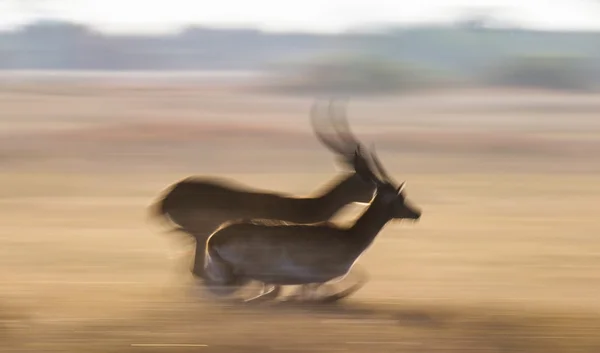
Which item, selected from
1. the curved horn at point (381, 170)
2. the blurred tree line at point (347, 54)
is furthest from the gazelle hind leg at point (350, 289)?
the blurred tree line at point (347, 54)

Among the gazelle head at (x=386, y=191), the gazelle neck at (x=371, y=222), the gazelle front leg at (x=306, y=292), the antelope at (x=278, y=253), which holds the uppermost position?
the gazelle head at (x=386, y=191)

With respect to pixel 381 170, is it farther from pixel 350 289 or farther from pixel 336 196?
pixel 350 289

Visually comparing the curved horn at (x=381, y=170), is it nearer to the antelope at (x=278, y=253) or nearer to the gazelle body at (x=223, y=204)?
the gazelle body at (x=223, y=204)

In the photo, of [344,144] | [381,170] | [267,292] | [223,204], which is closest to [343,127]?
[344,144]

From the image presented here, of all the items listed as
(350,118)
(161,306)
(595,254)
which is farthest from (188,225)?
(595,254)

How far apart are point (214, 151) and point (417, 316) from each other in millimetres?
897

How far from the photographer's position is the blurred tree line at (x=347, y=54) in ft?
13.8

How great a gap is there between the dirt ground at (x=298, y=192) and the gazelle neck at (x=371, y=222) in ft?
0.43

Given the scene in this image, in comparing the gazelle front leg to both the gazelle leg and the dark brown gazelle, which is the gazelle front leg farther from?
the dark brown gazelle

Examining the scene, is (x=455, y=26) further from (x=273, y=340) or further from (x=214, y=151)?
(x=273, y=340)

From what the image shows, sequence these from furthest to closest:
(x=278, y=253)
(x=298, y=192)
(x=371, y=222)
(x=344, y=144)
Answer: (x=298, y=192)
(x=344, y=144)
(x=371, y=222)
(x=278, y=253)

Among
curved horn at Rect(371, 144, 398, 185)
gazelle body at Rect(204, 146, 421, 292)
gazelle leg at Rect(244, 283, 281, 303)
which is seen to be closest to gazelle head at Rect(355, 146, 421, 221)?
curved horn at Rect(371, 144, 398, 185)

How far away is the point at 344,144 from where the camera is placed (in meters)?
4.21

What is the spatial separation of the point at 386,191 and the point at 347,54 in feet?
1.46
